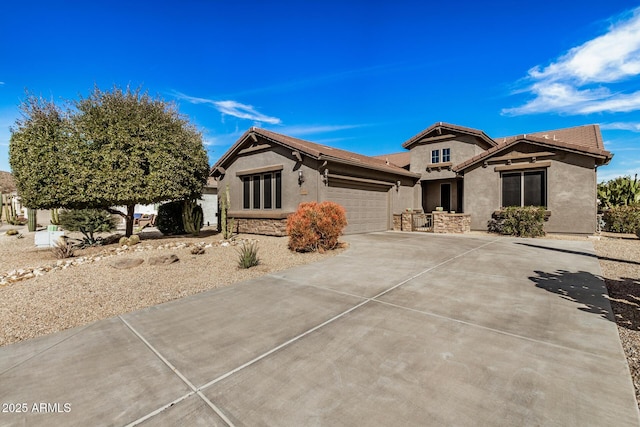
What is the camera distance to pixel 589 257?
25.3 feet

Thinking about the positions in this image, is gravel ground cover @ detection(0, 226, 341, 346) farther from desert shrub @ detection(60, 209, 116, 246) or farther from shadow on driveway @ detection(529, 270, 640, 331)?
shadow on driveway @ detection(529, 270, 640, 331)

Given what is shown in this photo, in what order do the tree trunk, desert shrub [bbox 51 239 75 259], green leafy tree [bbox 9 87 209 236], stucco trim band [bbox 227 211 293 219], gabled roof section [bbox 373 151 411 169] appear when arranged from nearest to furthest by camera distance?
desert shrub [bbox 51 239 75 259], green leafy tree [bbox 9 87 209 236], the tree trunk, stucco trim band [bbox 227 211 293 219], gabled roof section [bbox 373 151 411 169]

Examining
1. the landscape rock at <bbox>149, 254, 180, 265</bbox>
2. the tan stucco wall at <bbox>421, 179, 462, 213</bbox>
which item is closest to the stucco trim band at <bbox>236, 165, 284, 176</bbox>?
the landscape rock at <bbox>149, 254, 180, 265</bbox>

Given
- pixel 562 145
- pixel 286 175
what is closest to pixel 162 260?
A: pixel 286 175

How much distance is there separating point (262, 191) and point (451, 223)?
9.70m

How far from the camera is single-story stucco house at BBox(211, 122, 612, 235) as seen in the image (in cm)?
1204

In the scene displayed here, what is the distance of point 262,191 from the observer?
547 inches

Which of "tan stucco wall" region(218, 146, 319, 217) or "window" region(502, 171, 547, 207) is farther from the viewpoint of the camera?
"window" region(502, 171, 547, 207)

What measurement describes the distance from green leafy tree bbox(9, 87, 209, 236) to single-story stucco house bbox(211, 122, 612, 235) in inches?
150

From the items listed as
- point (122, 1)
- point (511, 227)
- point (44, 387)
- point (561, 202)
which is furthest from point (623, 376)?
point (122, 1)

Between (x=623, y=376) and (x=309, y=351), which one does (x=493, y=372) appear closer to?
(x=623, y=376)

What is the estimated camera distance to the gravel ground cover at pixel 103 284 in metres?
4.04

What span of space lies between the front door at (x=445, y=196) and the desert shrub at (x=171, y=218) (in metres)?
15.6

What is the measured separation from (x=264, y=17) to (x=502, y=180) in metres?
13.5
